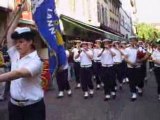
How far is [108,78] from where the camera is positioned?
49.3 feet

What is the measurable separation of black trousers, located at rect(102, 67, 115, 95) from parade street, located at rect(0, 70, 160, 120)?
0.37 m

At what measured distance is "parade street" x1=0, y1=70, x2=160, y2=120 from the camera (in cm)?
1199

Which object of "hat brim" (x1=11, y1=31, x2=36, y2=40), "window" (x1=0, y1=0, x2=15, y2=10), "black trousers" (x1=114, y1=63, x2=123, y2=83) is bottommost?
"black trousers" (x1=114, y1=63, x2=123, y2=83)

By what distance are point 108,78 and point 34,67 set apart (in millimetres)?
9352

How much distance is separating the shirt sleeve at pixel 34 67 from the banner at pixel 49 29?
3027 mm

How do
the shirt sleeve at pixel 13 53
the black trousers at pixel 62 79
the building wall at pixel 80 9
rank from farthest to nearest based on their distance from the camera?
1. the building wall at pixel 80 9
2. the black trousers at pixel 62 79
3. the shirt sleeve at pixel 13 53

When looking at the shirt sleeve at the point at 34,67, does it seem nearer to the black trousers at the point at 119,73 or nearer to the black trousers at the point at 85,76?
the black trousers at the point at 85,76

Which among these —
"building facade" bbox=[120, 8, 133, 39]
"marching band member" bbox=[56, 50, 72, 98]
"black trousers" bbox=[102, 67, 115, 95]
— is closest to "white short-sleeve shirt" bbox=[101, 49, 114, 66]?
"black trousers" bbox=[102, 67, 115, 95]

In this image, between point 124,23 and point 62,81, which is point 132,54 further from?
point 124,23

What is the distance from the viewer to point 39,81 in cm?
605

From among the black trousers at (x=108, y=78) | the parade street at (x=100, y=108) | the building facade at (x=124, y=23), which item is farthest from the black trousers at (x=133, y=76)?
the building facade at (x=124, y=23)

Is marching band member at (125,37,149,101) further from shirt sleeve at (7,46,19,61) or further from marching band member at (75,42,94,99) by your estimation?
shirt sleeve at (7,46,19,61)

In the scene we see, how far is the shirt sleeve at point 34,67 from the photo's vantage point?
5711mm

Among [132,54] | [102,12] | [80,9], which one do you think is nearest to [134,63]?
[132,54]
